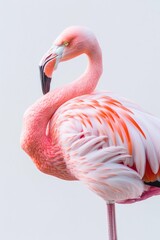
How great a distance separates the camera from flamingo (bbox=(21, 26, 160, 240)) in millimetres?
1874

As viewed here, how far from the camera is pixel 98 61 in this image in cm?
200

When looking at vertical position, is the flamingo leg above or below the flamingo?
below

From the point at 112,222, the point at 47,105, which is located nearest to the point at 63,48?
the point at 47,105

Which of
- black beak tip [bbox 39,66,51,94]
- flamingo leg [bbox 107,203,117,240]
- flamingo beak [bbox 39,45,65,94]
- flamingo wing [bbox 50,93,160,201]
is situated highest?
flamingo beak [bbox 39,45,65,94]

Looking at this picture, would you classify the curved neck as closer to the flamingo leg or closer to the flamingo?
the flamingo

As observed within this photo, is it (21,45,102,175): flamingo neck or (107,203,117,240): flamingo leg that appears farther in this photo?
(107,203,117,240): flamingo leg

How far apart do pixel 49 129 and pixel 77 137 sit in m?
0.11

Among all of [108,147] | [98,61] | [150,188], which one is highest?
[98,61]

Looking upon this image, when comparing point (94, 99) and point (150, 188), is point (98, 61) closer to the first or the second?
point (94, 99)

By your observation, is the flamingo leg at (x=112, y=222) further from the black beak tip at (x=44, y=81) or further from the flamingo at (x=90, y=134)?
the black beak tip at (x=44, y=81)

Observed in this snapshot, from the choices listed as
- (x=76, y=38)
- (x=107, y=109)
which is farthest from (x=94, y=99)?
(x=76, y=38)

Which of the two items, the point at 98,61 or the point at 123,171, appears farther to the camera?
the point at 98,61

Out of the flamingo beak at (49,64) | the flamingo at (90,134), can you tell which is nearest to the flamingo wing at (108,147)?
the flamingo at (90,134)

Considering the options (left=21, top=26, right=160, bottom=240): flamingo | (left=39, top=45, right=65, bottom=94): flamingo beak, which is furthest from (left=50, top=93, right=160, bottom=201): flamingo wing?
(left=39, top=45, right=65, bottom=94): flamingo beak
